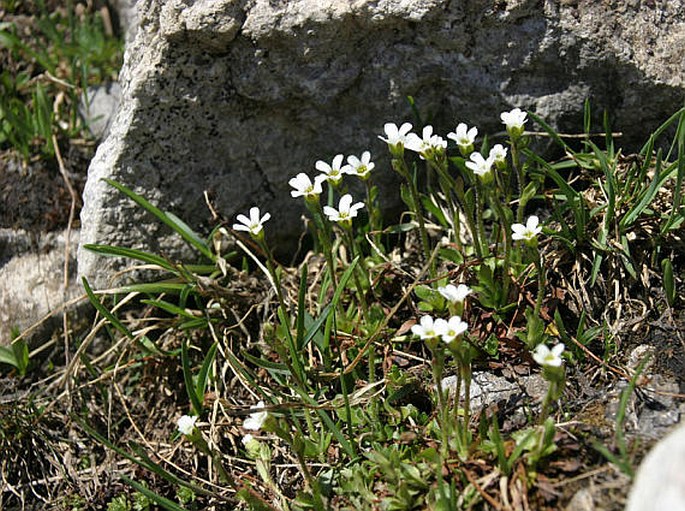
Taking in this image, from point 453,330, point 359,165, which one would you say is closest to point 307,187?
point 359,165

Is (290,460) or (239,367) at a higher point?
(239,367)

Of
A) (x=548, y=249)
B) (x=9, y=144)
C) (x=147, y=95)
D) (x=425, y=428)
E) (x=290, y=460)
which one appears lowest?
(x=290, y=460)

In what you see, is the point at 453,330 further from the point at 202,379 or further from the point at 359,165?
the point at 202,379

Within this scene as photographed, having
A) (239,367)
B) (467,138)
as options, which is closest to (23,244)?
(239,367)

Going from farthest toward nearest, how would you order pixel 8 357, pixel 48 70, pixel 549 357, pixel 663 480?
pixel 48 70
pixel 8 357
pixel 549 357
pixel 663 480

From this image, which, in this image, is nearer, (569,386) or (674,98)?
(569,386)

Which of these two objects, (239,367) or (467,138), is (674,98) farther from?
(239,367)
